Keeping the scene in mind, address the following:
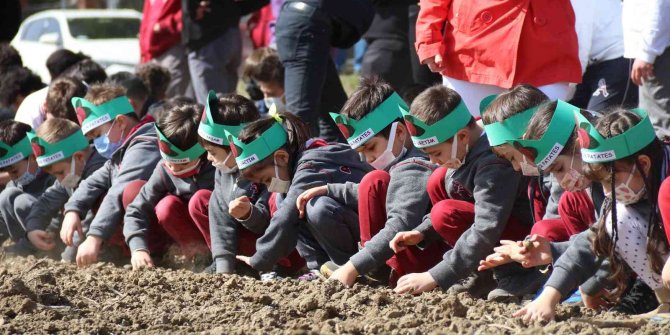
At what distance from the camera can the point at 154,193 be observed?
6.95m

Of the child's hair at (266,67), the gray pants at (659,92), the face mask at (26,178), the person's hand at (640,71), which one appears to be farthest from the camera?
the child's hair at (266,67)

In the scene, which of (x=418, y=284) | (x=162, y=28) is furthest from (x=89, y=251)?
(x=162, y=28)

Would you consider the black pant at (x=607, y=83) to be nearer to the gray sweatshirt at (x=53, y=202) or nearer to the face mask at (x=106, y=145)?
the face mask at (x=106, y=145)

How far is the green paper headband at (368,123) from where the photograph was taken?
5.79 m

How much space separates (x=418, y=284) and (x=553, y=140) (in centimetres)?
99

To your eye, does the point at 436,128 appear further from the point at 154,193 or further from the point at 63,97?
the point at 63,97

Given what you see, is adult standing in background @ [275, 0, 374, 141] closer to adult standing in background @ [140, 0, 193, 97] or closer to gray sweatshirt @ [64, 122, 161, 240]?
gray sweatshirt @ [64, 122, 161, 240]

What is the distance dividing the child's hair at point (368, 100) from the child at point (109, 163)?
1.84 m

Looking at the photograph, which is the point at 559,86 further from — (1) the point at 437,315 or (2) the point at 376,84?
(1) the point at 437,315

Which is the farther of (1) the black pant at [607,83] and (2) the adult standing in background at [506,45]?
(1) the black pant at [607,83]

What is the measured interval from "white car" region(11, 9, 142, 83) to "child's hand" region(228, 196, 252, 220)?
10.6 meters

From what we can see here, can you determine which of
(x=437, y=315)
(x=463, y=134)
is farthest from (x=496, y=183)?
(x=437, y=315)

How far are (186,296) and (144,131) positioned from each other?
2209mm

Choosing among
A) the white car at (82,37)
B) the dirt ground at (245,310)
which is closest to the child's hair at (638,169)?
the dirt ground at (245,310)
